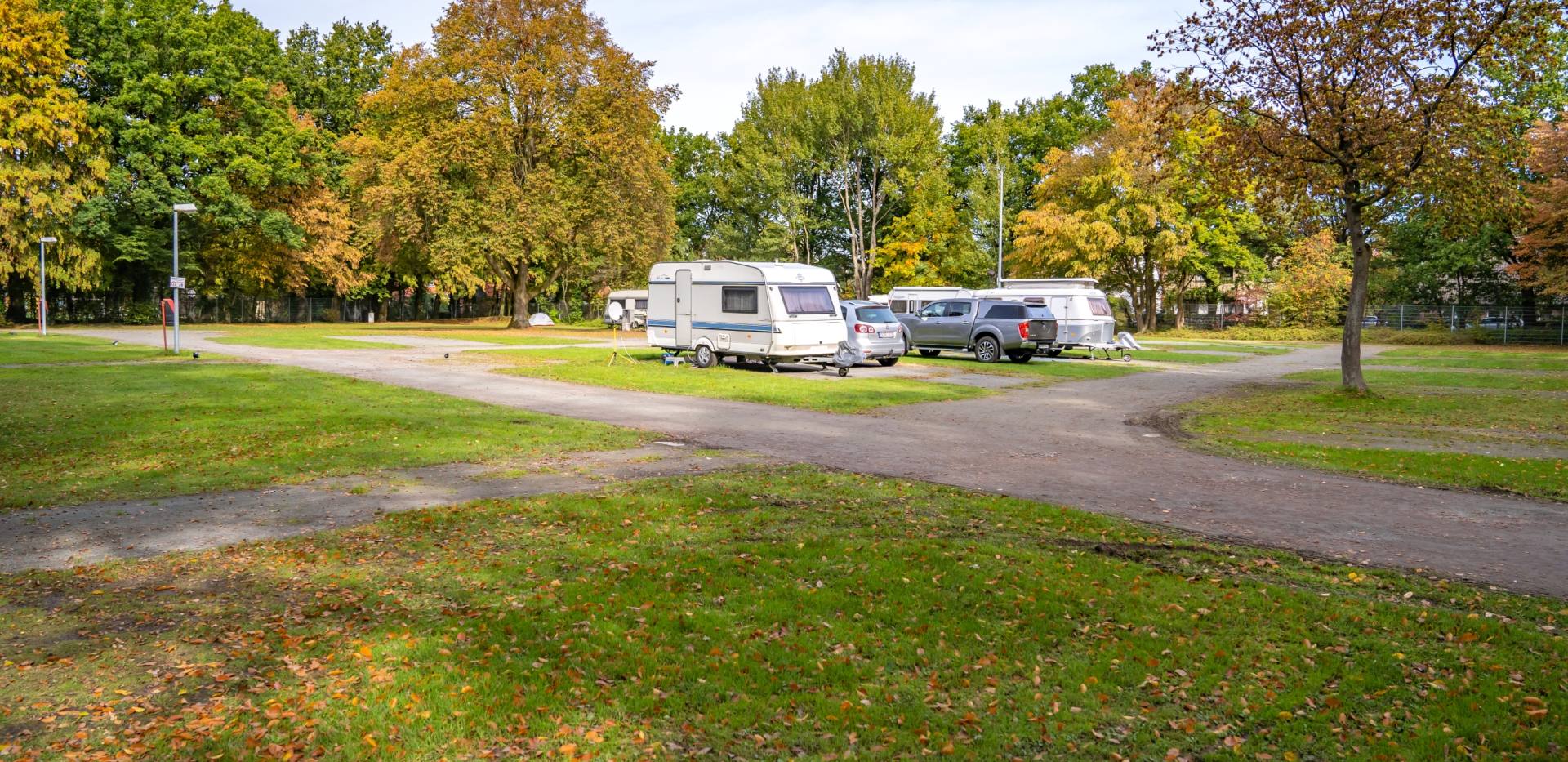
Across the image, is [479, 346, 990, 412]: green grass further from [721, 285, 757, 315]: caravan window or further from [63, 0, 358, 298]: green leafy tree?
[63, 0, 358, 298]: green leafy tree

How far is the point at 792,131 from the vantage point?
194 ft

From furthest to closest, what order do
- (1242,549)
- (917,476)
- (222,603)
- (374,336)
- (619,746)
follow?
(374,336), (917,476), (1242,549), (222,603), (619,746)

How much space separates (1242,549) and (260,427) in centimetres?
1192

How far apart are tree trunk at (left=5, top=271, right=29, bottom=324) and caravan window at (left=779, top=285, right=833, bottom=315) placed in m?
49.1

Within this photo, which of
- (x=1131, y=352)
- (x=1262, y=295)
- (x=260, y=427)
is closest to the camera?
(x=260, y=427)

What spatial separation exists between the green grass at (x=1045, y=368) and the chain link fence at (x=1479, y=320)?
30.8 m

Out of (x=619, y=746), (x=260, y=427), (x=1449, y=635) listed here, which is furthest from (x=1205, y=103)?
(x=619, y=746)

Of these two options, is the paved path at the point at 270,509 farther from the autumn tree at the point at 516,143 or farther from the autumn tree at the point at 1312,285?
the autumn tree at the point at 1312,285

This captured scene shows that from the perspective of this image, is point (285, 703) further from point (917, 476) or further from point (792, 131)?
point (792, 131)

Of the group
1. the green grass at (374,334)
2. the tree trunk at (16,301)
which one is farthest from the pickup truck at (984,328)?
the tree trunk at (16,301)

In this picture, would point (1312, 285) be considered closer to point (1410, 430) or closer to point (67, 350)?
point (1410, 430)

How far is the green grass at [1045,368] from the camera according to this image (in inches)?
984

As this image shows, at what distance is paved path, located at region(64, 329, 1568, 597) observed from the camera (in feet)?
25.0

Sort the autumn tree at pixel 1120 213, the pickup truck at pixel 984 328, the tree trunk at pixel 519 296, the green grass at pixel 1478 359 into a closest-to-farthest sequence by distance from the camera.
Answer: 1. the pickup truck at pixel 984 328
2. the green grass at pixel 1478 359
3. the tree trunk at pixel 519 296
4. the autumn tree at pixel 1120 213
